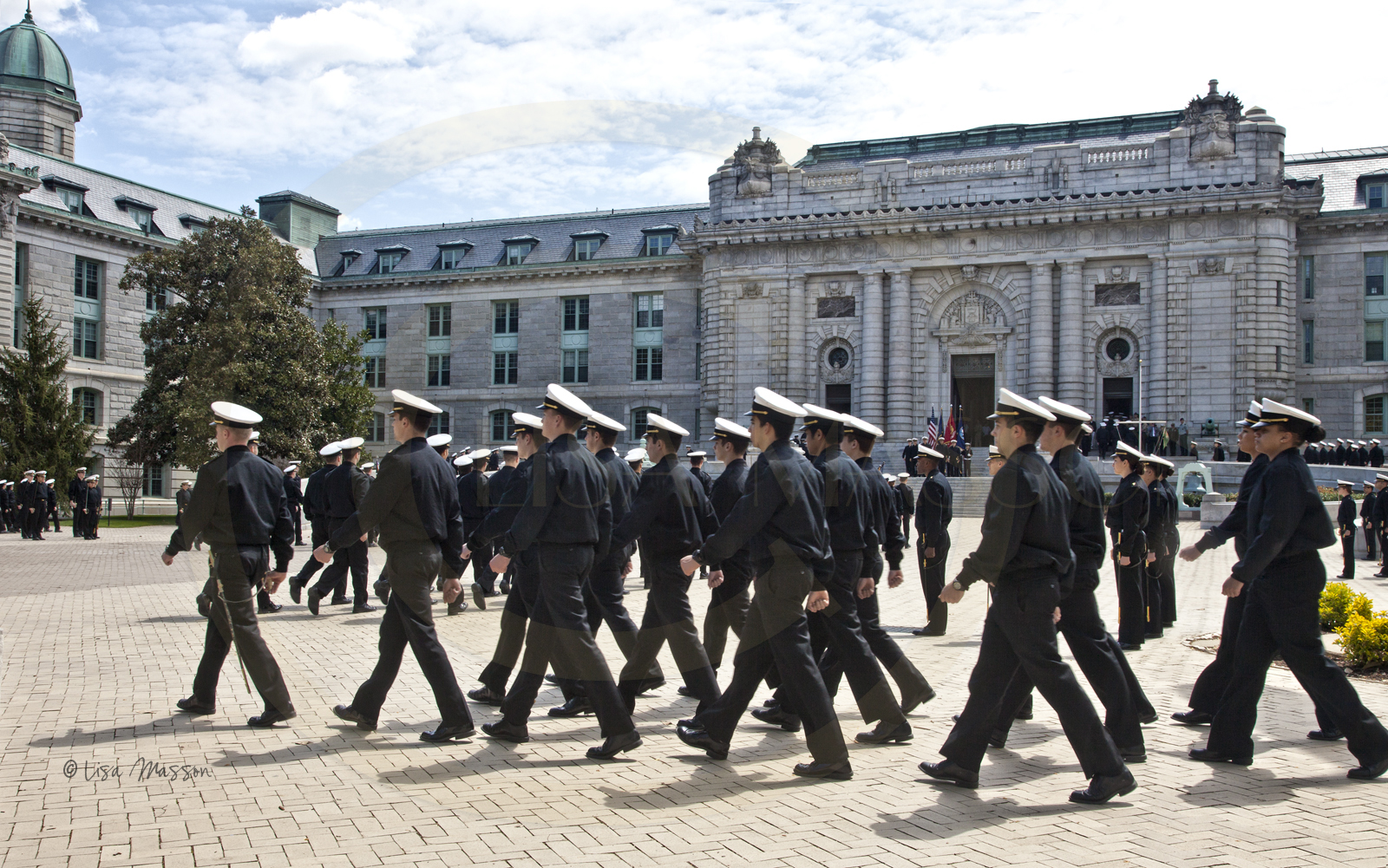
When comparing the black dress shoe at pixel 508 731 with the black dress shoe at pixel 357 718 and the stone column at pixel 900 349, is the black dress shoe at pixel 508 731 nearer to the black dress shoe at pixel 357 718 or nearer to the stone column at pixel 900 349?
the black dress shoe at pixel 357 718

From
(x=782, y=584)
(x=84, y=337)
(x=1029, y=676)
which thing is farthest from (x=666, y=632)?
(x=84, y=337)

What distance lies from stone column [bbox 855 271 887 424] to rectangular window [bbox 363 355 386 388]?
91.1 ft

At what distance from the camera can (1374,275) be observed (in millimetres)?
45312

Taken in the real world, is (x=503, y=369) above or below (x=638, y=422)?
above

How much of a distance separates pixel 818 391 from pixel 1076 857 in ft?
146

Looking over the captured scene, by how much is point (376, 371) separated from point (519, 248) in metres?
10.7

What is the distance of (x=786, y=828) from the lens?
570 cm

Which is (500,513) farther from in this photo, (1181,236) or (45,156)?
(45,156)

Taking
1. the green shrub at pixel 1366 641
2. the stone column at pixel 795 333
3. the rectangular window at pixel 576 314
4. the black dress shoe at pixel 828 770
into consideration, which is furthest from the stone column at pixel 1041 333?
the black dress shoe at pixel 828 770

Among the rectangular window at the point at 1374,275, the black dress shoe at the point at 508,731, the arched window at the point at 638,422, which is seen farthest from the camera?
the arched window at the point at 638,422

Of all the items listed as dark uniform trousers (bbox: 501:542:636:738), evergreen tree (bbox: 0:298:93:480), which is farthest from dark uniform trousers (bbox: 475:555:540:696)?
evergreen tree (bbox: 0:298:93:480)

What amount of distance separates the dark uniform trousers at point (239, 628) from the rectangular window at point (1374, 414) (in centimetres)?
4813

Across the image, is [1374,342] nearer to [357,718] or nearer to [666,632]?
[666,632]

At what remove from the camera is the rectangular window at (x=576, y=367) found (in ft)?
188
